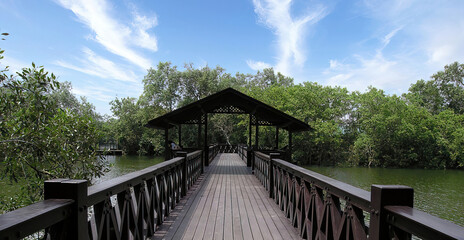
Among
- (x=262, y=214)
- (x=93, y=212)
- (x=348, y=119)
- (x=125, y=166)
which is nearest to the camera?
(x=93, y=212)

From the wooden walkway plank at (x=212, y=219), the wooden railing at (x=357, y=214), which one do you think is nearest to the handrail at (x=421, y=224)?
the wooden railing at (x=357, y=214)

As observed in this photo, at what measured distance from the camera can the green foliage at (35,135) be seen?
4516mm

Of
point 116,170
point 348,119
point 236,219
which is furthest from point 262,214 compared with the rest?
point 348,119

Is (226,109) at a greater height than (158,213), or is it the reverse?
(226,109)

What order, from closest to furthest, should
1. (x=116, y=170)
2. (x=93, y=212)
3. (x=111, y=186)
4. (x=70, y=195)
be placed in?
(x=70, y=195) < (x=93, y=212) < (x=111, y=186) < (x=116, y=170)

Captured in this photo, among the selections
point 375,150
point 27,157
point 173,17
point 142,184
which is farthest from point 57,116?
point 375,150

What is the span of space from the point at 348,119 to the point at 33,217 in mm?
32918

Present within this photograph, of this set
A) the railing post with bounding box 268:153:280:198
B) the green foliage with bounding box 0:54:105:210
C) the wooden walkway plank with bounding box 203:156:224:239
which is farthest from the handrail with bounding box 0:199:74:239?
the railing post with bounding box 268:153:280:198

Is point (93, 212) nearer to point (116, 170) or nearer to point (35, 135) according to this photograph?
point (35, 135)

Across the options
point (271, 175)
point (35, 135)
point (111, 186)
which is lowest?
point (271, 175)

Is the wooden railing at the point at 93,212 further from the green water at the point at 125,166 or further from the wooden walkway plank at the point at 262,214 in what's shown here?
the green water at the point at 125,166

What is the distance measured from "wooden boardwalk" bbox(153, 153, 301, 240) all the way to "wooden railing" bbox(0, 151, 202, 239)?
38 centimetres

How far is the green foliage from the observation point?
4.52 meters

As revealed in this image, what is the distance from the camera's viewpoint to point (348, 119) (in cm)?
3058
